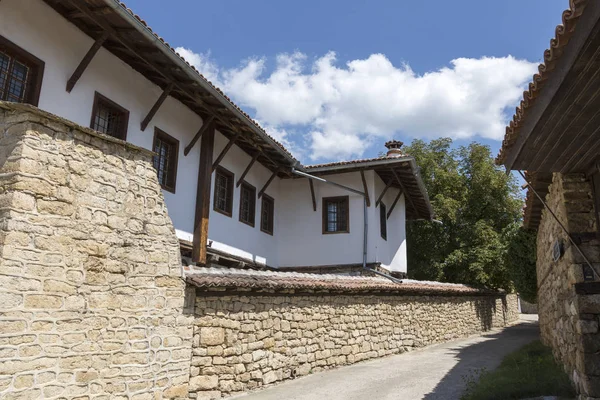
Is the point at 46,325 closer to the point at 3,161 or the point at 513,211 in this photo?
the point at 3,161

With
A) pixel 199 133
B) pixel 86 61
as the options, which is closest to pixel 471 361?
pixel 199 133

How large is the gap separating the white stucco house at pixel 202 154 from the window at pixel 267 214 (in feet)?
0.13

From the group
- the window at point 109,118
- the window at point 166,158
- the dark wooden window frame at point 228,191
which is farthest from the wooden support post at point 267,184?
the window at point 109,118

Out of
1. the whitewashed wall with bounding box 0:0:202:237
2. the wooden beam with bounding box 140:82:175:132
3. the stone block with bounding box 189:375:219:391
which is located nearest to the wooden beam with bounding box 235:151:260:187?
the whitewashed wall with bounding box 0:0:202:237

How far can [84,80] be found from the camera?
7.39m

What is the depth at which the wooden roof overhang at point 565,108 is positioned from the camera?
10.1 ft

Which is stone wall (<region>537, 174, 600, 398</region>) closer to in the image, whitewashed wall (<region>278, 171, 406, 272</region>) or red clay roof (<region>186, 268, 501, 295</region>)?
red clay roof (<region>186, 268, 501, 295</region>)

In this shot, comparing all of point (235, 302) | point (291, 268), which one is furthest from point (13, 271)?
point (291, 268)

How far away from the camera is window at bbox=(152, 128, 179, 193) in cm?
898

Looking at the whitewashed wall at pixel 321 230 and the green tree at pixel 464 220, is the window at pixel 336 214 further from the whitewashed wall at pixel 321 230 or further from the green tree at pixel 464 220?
the green tree at pixel 464 220

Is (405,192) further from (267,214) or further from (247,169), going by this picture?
(247,169)

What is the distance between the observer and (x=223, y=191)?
439 inches

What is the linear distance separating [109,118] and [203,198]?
8.45 ft

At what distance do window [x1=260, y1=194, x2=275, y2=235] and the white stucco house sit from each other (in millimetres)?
41
